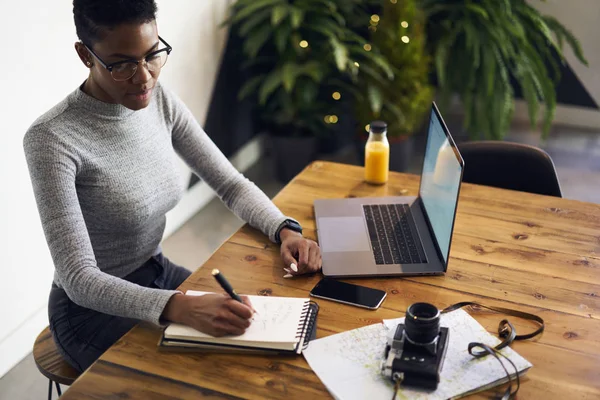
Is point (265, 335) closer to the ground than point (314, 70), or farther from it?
farther from it

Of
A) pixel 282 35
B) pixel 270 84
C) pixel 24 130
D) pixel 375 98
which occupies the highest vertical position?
pixel 24 130

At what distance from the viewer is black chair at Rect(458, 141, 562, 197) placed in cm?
189

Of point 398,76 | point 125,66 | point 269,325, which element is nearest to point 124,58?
point 125,66

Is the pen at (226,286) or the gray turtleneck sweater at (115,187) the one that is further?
the gray turtleneck sweater at (115,187)

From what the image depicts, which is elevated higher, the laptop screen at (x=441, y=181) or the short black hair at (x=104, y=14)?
the short black hair at (x=104, y=14)

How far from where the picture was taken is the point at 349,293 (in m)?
1.32

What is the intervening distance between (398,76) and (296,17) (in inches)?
25.6

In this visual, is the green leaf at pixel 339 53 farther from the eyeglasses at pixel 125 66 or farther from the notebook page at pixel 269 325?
the notebook page at pixel 269 325

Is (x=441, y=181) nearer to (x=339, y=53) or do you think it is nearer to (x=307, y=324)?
(x=307, y=324)

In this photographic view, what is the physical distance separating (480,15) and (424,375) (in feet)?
8.29

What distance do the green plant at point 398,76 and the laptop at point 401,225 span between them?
1499 mm

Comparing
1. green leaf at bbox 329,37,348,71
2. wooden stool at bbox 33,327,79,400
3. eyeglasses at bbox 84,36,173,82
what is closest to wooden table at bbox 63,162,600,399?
wooden stool at bbox 33,327,79,400

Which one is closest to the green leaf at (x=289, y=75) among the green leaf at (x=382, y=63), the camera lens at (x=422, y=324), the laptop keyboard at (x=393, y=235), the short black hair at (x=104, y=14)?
the green leaf at (x=382, y=63)

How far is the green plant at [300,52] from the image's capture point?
301 centimetres
